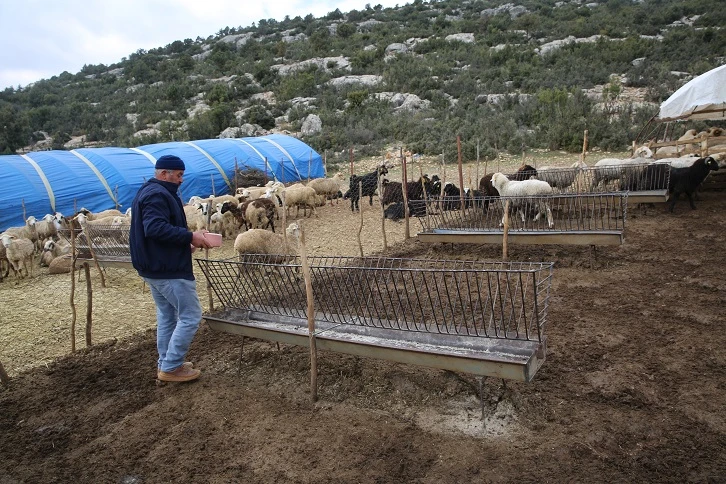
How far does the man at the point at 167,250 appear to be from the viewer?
4.29 metres

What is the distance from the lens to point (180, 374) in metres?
4.92

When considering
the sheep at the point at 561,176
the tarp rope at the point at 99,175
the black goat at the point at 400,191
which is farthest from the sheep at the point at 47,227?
the sheep at the point at 561,176

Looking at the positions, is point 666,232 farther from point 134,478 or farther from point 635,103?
point 635,103

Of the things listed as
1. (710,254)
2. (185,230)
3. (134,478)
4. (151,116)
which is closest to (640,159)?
(710,254)

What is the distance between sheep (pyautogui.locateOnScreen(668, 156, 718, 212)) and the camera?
11.2 meters

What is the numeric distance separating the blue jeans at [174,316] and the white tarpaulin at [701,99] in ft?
40.5

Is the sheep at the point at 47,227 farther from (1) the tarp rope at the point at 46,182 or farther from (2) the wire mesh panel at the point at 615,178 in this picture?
(2) the wire mesh panel at the point at 615,178

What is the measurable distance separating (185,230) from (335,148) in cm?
2449

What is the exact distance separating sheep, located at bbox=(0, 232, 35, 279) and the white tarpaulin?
15.3m

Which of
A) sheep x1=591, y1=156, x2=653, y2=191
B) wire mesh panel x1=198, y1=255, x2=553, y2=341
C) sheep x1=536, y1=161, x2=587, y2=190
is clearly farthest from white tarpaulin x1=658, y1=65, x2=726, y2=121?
wire mesh panel x1=198, y1=255, x2=553, y2=341

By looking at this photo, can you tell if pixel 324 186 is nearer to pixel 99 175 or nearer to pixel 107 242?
pixel 99 175

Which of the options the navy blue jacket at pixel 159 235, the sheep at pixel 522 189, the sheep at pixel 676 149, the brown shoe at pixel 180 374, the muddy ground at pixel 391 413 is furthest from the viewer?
the sheep at pixel 676 149

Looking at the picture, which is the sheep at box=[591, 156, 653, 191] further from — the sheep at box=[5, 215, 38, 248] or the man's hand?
the sheep at box=[5, 215, 38, 248]

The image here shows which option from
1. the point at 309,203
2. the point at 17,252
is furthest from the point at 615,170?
the point at 17,252
